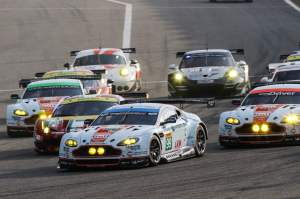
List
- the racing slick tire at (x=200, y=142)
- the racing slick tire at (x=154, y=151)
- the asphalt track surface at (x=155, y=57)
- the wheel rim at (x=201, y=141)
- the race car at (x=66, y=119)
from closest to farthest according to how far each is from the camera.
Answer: the asphalt track surface at (x=155, y=57) → the racing slick tire at (x=154, y=151) → the racing slick tire at (x=200, y=142) → the wheel rim at (x=201, y=141) → the race car at (x=66, y=119)

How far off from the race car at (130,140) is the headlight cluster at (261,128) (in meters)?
1.60

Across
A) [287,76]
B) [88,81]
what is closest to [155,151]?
[88,81]

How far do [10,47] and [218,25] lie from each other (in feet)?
31.6

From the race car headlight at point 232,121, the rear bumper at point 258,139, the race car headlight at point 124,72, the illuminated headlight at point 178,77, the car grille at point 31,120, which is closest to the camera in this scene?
the rear bumper at point 258,139

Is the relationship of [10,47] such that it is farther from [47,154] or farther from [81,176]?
[81,176]

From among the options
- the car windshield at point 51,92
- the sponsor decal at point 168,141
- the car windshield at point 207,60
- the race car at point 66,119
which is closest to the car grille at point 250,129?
the sponsor decal at point 168,141

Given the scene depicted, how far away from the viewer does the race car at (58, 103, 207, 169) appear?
17.5 metres

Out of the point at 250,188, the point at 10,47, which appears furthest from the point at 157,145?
the point at 10,47

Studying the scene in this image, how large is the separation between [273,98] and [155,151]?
13.7ft

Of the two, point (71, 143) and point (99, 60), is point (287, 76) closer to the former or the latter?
point (99, 60)

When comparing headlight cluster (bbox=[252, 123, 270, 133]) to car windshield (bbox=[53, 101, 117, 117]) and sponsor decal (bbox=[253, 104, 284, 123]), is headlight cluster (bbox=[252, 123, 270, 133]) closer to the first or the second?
sponsor decal (bbox=[253, 104, 284, 123])

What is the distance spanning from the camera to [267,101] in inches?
839

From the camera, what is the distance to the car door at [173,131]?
18344 millimetres

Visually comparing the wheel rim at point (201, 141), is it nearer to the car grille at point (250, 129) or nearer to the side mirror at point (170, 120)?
the side mirror at point (170, 120)
